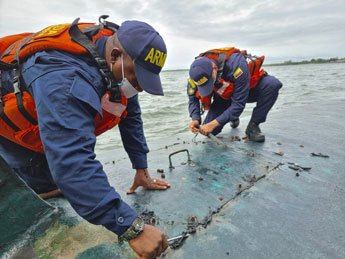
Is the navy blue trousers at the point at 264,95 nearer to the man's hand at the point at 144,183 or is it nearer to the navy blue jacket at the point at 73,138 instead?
the man's hand at the point at 144,183

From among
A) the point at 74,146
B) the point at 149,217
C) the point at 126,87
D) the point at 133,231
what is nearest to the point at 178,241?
the point at 149,217

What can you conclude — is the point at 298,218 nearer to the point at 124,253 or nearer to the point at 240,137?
the point at 124,253

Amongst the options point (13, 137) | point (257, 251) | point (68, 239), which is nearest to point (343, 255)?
point (257, 251)

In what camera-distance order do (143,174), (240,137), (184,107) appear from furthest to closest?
(184,107) → (240,137) → (143,174)

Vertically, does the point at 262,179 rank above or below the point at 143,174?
below

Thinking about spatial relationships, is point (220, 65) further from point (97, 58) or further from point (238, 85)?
point (97, 58)

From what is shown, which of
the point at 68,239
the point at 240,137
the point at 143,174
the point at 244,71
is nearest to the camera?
the point at 68,239

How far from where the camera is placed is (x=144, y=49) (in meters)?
1.46

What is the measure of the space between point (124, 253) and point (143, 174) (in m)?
0.89

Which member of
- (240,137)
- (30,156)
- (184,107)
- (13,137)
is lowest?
(184,107)

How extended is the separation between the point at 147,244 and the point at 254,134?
10.4ft

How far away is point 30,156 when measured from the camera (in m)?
2.06

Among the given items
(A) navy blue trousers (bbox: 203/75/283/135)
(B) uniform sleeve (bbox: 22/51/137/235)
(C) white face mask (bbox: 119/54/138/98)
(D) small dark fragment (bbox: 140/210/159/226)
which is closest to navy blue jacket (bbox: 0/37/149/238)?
(B) uniform sleeve (bbox: 22/51/137/235)

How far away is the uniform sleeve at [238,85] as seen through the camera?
11.7 feet
